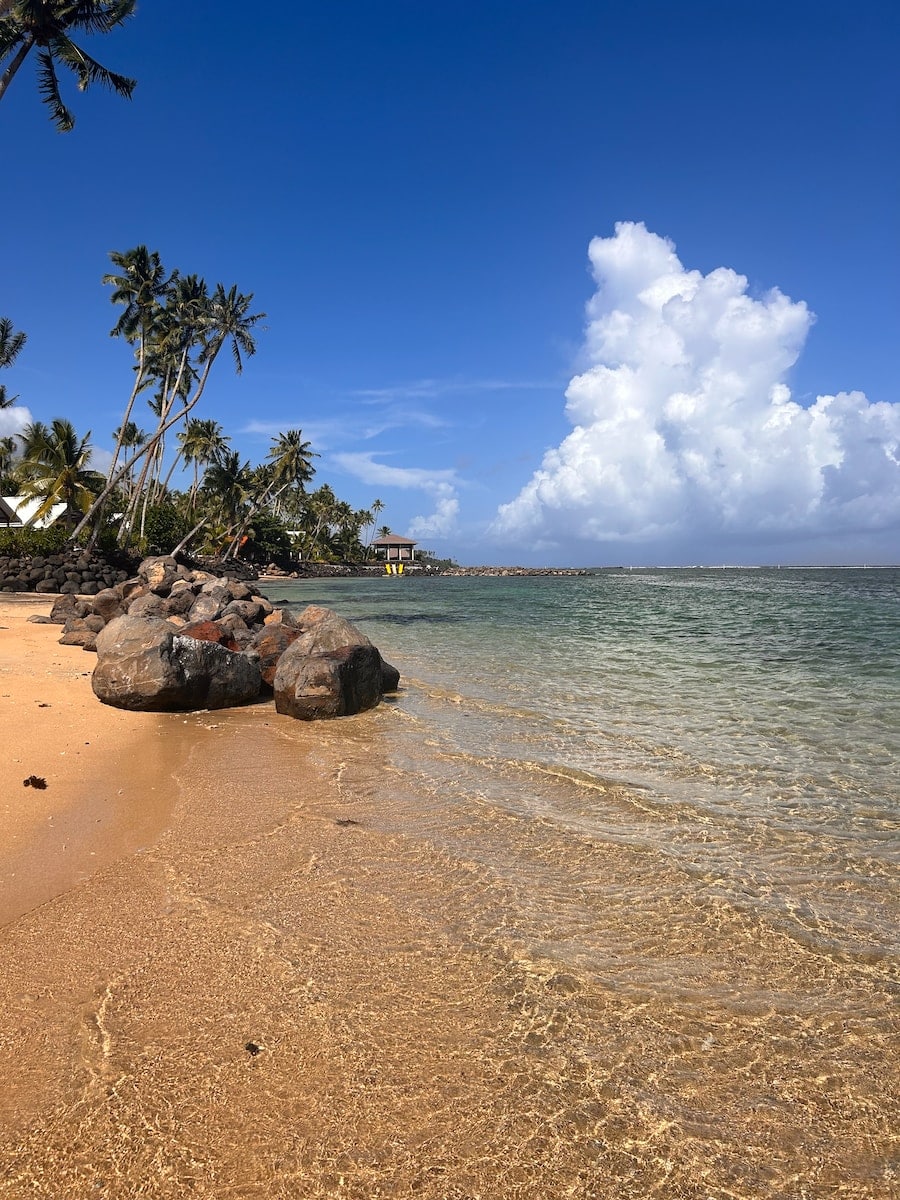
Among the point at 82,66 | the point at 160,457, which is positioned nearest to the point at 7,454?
the point at 160,457

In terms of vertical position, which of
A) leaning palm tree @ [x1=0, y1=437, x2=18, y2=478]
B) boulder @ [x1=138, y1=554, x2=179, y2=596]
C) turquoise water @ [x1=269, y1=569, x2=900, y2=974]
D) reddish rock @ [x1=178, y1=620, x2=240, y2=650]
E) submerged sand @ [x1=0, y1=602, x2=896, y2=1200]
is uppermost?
leaning palm tree @ [x1=0, y1=437, x2=18, y2=478]

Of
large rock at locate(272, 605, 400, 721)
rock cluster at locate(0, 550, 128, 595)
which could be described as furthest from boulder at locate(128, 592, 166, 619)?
rock cluster at locate(0, 550, 128, 595)

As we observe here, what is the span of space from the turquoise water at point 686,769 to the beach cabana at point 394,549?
101320 mm

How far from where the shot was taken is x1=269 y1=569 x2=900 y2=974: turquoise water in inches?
172

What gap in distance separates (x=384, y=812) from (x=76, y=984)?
2.69 meters

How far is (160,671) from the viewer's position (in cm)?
880

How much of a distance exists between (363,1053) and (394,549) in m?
116

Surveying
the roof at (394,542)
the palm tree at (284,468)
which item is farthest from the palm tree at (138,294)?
the roof at (394,542)

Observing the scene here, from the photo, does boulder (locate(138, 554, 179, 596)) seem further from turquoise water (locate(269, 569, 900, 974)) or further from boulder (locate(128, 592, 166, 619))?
turquoise water (locate(269, 569, 900, 974))

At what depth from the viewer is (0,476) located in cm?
5806

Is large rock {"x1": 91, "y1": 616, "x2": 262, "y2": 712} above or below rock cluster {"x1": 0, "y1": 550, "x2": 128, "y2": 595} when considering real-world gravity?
below

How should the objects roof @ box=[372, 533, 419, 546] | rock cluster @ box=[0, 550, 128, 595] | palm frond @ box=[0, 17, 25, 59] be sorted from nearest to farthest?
palm frond @ box=[0, 17, 25, 59]
rock cluster @ box=[0, 550, 128, 595]
roof @ box=[372, 533, 419, 546]

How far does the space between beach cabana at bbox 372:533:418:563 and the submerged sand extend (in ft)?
369

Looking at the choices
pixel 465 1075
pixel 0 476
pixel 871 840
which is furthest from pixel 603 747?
pixel 0 476
